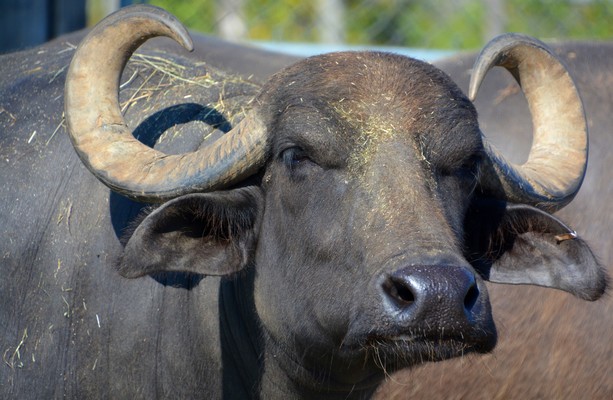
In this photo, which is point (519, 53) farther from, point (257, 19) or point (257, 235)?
point (257, 19)

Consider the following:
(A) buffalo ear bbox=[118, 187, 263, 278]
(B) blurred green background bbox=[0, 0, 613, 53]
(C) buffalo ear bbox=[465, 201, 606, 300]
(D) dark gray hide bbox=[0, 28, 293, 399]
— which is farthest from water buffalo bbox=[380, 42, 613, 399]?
(B) blurred green background bbox=[0, 0, 613, 53]

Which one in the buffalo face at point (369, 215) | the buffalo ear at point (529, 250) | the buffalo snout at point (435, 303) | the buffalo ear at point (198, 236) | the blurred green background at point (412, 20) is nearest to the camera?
the buffalo snout at point (435, 303)

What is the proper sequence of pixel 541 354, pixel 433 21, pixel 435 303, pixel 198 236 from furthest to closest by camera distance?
pixel 433 21 → pixel 541 354 → pixel 198 236 → pixel 435 303

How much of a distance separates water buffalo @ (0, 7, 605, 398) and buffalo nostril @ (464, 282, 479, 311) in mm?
34

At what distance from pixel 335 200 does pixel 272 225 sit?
1.40 ft

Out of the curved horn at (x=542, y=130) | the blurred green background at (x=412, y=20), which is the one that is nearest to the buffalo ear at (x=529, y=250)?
the curved horn at (x=542, y=130)

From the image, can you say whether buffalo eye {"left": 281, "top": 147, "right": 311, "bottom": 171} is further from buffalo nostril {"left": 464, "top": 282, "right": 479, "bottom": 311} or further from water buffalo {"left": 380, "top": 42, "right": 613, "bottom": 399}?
→ water buffalo {"left": 380, "top": 42, "right": 613, "bottom": 399}

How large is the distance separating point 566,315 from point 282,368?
2244 millimetres

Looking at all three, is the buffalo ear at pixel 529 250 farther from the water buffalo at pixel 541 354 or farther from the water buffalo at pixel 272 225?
the water buffalo at pixel 541 354

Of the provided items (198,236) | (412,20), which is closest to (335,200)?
(198,236)

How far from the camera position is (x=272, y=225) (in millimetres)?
4812

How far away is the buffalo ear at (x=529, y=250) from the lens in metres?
5.04

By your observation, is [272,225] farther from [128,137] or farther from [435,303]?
[435,303]

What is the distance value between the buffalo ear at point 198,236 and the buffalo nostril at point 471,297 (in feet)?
3.85
